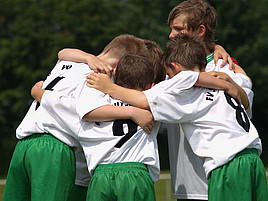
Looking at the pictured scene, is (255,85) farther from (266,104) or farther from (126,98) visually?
(126,98)

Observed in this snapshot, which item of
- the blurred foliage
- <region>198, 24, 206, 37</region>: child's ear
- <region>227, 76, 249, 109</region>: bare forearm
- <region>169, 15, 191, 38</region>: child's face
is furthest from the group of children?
the blurred foliage

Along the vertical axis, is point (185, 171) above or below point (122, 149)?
below

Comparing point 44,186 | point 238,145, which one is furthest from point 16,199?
point 238,145

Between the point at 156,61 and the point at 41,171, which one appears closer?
the point at 41,171

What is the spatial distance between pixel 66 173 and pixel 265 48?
2263 cm

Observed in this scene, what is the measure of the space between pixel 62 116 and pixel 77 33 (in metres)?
24.6

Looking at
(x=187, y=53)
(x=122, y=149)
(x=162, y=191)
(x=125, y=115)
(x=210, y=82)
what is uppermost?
(x=187, y=53)

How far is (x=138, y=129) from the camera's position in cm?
341

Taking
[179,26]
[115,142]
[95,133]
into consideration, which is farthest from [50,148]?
[179,26]

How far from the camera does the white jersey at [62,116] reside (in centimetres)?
370

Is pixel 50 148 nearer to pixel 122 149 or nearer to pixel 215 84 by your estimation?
pixel 122 149

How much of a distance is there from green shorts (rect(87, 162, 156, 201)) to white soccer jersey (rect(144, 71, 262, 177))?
1.39 ft

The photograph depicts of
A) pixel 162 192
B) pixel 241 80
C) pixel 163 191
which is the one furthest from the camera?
pixel 163 191

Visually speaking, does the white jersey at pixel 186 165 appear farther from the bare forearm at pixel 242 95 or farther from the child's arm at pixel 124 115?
the child's arm at pixel 124 115
